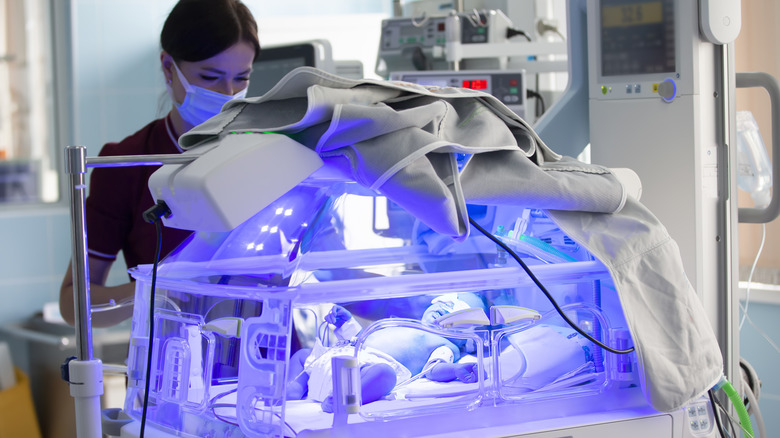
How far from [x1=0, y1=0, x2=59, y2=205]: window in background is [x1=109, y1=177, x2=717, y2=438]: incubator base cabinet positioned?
2755 mm

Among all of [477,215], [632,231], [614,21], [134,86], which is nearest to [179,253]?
[477,215]

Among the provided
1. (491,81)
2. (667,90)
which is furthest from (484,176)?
(491,81)

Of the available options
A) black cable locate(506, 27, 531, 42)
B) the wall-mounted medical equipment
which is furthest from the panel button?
black cable locate(506, 27, 531, 42)

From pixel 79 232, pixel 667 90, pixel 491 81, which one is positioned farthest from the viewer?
pixel 491 81

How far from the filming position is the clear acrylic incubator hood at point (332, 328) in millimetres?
976

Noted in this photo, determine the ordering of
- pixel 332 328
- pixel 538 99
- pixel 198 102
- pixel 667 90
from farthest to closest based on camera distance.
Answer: pixel 538 99 < pixel 198 102 < pixel 667 90 < pixel 332 328

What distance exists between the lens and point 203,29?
5.41 ft

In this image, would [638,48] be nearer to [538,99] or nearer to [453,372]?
[453,372]

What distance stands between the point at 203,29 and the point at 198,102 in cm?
15

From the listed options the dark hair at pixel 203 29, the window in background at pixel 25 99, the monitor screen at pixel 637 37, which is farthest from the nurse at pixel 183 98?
the window in background at pixel 25 99

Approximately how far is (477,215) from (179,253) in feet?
1.49

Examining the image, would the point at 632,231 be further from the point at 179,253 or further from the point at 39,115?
the point at 39,115

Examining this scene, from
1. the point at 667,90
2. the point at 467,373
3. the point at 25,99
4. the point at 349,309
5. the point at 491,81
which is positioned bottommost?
the point at 467,373

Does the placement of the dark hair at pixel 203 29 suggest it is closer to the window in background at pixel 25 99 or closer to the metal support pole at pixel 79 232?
the metal support pole at pixel 79 232
